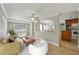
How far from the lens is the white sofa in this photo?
195 centimetres

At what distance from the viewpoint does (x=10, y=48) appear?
1.91m

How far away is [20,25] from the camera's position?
1939mm

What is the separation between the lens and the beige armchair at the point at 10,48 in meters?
1.87

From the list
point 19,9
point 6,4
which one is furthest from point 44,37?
point 6,4

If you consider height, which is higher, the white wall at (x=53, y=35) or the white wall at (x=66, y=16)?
the white wall at (x=66, y=16)

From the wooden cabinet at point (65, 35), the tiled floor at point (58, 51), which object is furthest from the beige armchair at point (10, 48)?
the wooden cabinet at point (65, 35)

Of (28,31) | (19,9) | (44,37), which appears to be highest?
(19,9)

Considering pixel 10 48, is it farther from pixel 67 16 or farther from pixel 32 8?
pixel 67 16

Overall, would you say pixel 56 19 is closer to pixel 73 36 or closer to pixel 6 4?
pixel 73 36

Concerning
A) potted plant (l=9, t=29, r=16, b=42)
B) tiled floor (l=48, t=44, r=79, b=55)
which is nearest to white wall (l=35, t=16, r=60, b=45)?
tiled floor (l=48, t=44, r=79, b=55)

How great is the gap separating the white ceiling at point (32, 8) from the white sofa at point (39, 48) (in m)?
0.55

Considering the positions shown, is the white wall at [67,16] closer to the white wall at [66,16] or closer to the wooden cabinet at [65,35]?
the white wall at [66,16]

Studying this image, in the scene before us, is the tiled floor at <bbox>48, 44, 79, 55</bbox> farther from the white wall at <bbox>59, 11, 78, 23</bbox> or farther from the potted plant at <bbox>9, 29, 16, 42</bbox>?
the potted plant at <bbox>9, 29, 16, 42</bbox>

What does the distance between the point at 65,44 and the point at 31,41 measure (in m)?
0.65
